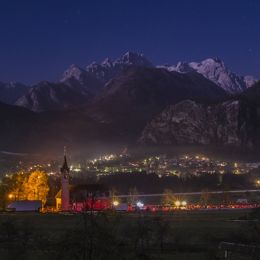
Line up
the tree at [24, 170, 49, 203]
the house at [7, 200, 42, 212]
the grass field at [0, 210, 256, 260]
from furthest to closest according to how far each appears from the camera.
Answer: the tree at [24, 170, 49, 203] < the house at [7, 200, 42, 212] < the grass field at [0, 210, 256, 260]

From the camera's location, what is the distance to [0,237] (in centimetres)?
7288

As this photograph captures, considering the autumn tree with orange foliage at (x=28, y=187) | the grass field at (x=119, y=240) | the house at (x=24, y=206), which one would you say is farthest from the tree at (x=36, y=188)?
the grass field at (x=119, y=240)

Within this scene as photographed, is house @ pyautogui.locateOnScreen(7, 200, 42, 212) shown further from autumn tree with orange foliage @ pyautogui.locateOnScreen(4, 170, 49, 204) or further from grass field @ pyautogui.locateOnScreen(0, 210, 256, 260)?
grass field @ pyautogui.locateOnScreen(0, 210, 256, 260)

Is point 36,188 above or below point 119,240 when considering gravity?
above

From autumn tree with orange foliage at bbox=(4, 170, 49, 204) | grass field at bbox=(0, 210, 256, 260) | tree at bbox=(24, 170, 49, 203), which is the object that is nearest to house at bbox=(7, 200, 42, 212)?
autumn tree with orange foliage at bbox=(4, 170, 49, 204)

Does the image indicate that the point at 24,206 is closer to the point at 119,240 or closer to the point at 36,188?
the point at 36,188

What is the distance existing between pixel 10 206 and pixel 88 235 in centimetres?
11625

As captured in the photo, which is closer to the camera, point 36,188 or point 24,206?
point 24,206

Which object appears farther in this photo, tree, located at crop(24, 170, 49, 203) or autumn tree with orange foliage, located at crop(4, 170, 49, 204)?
tree, located at crop(24, 170, 49, 203)

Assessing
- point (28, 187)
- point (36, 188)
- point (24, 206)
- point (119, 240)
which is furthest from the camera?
point (28, 187)

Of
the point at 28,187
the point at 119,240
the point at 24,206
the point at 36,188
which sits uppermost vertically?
the point at 28,187

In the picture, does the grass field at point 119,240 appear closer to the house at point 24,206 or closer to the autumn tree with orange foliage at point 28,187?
the house at point 24,206

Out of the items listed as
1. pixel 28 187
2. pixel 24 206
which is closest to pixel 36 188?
pixel 28 187

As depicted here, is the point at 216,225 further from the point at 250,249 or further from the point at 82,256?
the point at 82,256
